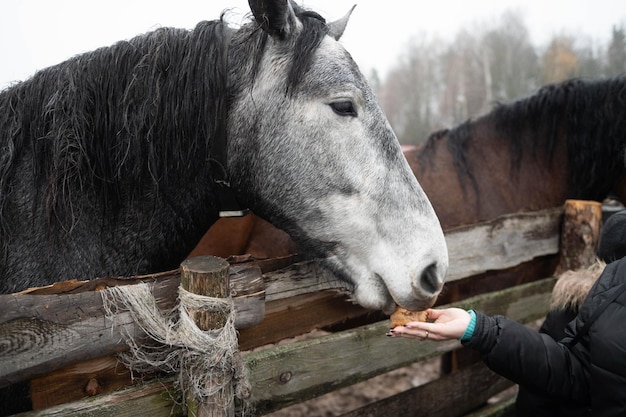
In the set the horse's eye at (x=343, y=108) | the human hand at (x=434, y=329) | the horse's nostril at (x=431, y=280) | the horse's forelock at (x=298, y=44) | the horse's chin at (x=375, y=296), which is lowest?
the human hand at (x=434, y=329)

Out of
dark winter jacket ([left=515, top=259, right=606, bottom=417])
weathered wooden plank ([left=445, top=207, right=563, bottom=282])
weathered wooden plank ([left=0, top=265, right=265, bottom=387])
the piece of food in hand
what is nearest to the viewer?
weathered wooden plank ([left=0, top=265, right=265, bottom=387])

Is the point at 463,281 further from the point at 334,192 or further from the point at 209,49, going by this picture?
the point at 209,49

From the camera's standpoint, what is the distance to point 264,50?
70.6 inches

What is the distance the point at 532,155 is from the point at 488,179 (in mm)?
448

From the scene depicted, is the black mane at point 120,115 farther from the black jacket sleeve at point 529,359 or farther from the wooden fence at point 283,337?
the black jacket sleeve at point 529,359

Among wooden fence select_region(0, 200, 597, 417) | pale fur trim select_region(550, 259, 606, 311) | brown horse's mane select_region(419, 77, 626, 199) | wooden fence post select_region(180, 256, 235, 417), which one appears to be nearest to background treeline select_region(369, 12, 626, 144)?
brown horse's mane select_region(419, 77, 626, 199)

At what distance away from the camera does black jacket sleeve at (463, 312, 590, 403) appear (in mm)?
1739

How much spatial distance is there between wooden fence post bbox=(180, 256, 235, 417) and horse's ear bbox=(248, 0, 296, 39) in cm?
91

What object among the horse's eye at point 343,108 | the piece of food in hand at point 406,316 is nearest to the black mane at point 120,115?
the horse's eye at point 343,108

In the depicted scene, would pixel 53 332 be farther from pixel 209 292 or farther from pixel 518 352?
pixel 518 352

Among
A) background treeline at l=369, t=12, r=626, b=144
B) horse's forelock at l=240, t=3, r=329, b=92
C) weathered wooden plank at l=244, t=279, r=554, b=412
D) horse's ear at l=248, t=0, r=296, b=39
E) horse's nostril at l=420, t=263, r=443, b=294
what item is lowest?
weathered wooden plank at l=244, t=279, r=554, b=412

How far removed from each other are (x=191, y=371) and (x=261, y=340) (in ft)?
2.09

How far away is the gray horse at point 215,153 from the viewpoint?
1729 mm

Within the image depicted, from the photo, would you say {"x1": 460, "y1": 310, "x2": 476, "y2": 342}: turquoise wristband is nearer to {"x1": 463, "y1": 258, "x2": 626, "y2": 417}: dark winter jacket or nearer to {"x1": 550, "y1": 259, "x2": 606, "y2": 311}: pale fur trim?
{"x1": 463, "y1": 258, "x2": 626, "y2": 417}: dark winter jacket
